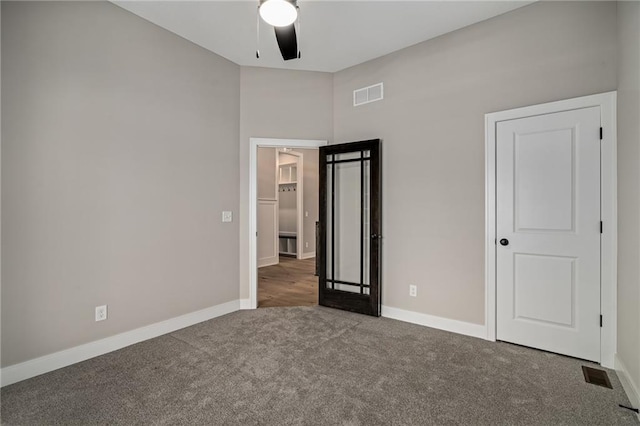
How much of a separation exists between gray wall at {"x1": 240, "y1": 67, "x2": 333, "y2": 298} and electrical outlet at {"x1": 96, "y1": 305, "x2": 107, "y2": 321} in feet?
5.00

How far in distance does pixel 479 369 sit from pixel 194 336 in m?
2.56

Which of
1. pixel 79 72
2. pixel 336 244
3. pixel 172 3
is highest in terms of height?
pixel 172 3

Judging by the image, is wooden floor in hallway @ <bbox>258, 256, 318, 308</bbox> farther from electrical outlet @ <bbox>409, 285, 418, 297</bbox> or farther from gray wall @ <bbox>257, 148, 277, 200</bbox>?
gray wall @ <bbox>257, 148, 277, 200</bbox>

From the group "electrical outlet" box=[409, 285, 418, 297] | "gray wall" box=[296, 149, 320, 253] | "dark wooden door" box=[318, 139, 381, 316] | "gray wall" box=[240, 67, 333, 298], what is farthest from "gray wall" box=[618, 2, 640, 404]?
"gray wall" box=[296, 149, 320, 253]

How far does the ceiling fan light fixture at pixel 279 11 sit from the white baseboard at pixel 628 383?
3137mm

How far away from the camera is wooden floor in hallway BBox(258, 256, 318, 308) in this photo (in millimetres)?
4344

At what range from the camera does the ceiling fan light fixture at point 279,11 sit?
1.83m

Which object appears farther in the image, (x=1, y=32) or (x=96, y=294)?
(x=96, y=294)

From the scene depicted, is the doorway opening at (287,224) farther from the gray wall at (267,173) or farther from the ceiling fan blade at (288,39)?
the ceiling fan blade at (288,39)

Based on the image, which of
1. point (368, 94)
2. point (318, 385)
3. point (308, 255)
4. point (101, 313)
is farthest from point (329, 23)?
point (308, 255)

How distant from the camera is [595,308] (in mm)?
2551

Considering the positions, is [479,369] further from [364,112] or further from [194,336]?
[364,112]

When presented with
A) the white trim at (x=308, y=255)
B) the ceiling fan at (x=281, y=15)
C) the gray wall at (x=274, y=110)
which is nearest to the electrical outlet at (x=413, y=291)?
the gray wall at (x=274, y=110)

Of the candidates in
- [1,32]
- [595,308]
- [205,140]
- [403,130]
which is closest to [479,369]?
[595,308]
